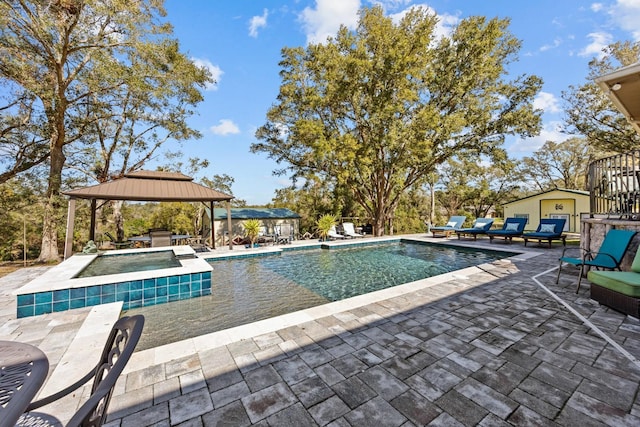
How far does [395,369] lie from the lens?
2291 mm

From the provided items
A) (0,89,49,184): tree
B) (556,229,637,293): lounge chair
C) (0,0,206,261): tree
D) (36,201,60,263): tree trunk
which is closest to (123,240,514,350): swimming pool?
(556,229,637,293): lounge chair

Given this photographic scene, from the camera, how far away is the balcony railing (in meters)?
4.94

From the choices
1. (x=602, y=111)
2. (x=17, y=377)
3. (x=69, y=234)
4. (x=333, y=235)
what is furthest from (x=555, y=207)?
(x=69, y=234)

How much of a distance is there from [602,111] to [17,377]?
66.0ft

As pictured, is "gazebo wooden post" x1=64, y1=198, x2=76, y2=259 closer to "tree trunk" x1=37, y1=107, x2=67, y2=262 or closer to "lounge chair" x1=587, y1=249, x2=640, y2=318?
"tree trunk" x1=37, y1=107, x2=67, y2=262

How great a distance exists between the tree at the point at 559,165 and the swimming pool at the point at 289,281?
21.6 metres

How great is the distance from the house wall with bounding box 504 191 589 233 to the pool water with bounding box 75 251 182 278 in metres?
20.7

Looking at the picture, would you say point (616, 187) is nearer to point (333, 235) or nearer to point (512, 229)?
point (512, 229)

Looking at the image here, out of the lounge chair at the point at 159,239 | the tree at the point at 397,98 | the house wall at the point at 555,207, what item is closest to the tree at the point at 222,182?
the tree at the point at 397,98

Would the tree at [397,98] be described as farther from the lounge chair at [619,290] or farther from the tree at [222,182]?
the lounge chair at [619,290]

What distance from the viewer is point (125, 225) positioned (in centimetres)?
1622

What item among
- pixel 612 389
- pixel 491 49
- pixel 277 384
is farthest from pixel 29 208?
pixel 491 49

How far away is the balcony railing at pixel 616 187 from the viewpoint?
16.2 feet

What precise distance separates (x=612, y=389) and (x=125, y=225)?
20256mm
